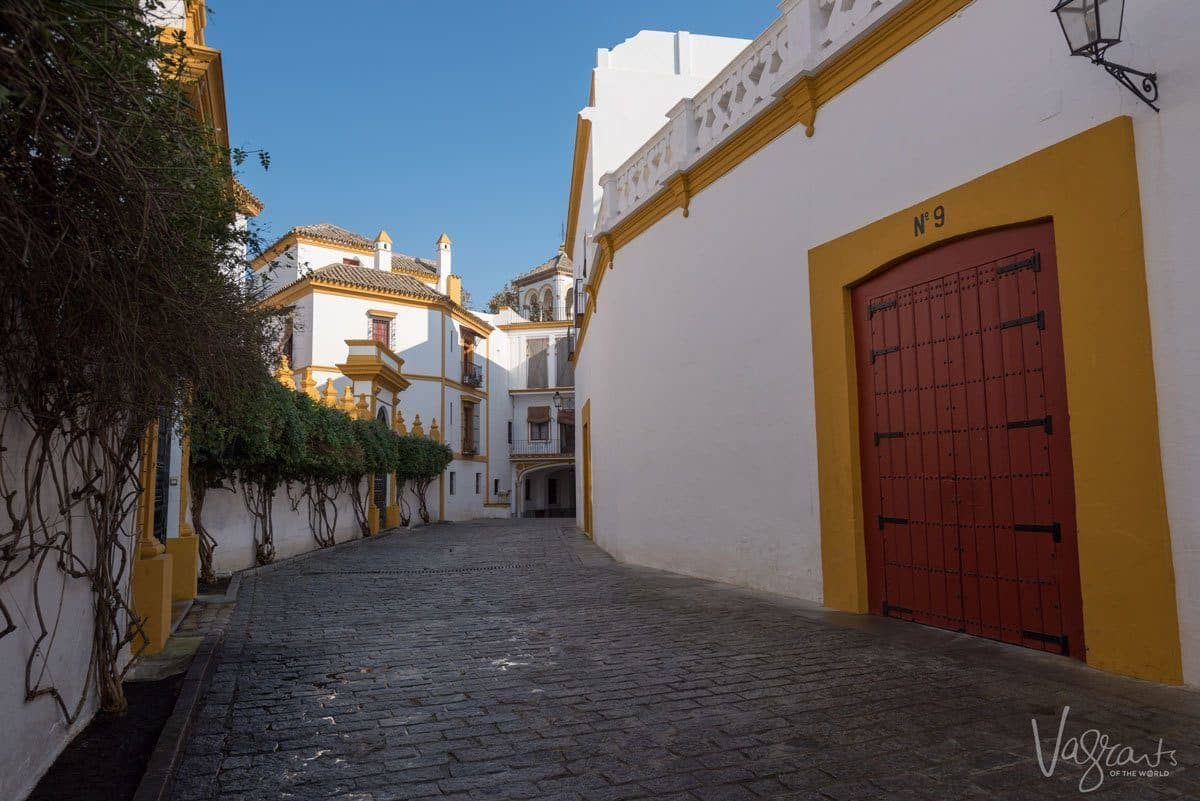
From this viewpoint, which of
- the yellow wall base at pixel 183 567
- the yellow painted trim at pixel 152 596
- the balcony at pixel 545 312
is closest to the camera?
the yellow painted trim at pixel 152 596

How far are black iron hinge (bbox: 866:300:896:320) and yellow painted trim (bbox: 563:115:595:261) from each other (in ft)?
38.8

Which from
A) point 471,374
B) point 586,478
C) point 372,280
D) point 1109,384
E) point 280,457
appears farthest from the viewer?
point 471,374

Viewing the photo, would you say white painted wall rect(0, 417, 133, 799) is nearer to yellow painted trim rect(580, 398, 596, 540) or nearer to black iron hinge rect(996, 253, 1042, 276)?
black iron hinge rect(996, 253, 1042, 276)

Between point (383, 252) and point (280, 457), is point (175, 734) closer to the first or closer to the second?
point (280, 457)

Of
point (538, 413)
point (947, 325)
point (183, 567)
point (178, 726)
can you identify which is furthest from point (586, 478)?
point (538, 413)

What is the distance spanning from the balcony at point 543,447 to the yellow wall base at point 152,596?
113ft

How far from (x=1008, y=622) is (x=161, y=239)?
Answer: 197 inches

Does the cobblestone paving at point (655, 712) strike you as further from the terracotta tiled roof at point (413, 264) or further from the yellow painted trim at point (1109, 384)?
the terracotta tiled roof at point (413, 264)

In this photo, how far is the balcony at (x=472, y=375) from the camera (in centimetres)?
3706

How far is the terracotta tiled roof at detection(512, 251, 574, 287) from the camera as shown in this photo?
48.0 meters

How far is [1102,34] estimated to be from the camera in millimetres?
4039

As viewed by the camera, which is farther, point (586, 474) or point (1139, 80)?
point (586, 474)

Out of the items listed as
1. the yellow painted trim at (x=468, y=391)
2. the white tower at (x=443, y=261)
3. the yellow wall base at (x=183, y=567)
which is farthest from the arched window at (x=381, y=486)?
the white tower at (x=443, y=261)

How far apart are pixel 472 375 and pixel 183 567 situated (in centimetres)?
2996
